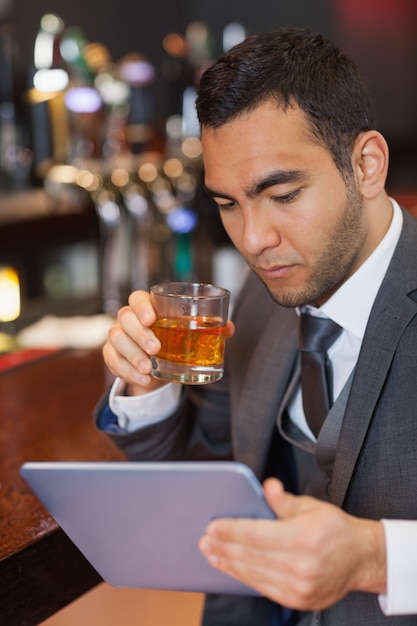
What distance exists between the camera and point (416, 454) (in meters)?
1.49

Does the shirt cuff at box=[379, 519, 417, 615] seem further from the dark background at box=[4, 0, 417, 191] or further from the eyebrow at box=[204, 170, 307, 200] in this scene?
the dark background at box=[4, 0, 417, 191]

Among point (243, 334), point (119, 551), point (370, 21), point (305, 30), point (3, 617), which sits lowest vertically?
point (3, 617)

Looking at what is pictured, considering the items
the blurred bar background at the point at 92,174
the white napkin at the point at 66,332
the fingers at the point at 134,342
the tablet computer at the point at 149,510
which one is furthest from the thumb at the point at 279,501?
the blurred bar background at the point at 92,174

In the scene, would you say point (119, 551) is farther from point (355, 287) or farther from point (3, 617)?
point (355, 287)

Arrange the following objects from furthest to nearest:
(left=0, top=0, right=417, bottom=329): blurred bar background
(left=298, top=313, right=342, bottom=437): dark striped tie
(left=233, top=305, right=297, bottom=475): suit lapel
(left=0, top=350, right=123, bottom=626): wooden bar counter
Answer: (left=0, top=0, right=417, bottom=329): blurred bar background < (left=233, top=305, right=297, bottom=475): suit lapel < (left=298, top=313, right=342, bottom=437): dark striped tie < (left=0, top=350, right=123, bottom=626): wooden bar counter

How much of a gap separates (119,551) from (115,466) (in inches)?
8.6

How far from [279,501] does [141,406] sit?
0.77 metres

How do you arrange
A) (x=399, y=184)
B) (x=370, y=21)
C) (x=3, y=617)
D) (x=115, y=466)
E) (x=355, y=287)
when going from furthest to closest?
1. (x=370, y=21)
2. (x=399, y=184)
3. (x=355, y=287)
4. (x=3, y=617)
5. (x=115, y=466)

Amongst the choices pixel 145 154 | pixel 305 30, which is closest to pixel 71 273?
pixel 145 154

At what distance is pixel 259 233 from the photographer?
1.58m

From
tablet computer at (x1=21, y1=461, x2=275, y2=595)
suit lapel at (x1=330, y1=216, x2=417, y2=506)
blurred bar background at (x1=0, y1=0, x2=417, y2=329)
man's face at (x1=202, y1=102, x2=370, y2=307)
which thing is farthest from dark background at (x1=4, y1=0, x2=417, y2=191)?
tablet computer at (x1=21, y1=461, x2=275, y2=595)

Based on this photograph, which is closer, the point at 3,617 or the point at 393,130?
the point at 3,617

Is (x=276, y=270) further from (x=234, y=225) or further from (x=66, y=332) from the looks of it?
(x=66, y=332)

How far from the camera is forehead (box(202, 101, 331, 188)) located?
1552mm
